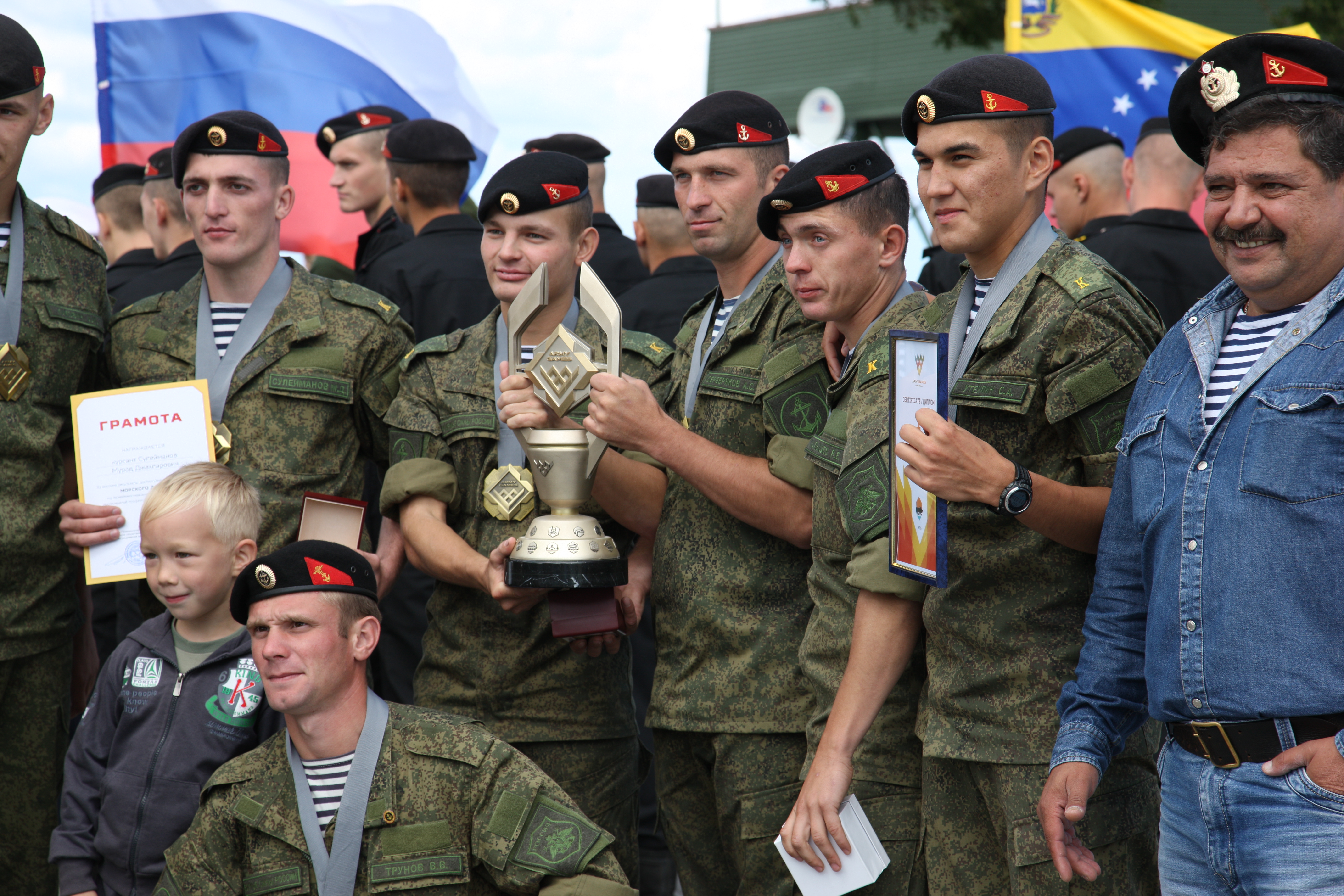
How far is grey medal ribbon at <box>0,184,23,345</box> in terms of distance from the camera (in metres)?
4.20

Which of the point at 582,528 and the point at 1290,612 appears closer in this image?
the point at 1290,612

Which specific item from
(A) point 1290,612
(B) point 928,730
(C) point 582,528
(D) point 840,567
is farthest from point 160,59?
(A) point 1290,612

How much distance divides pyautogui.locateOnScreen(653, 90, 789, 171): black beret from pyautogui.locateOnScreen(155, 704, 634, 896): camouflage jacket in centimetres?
196

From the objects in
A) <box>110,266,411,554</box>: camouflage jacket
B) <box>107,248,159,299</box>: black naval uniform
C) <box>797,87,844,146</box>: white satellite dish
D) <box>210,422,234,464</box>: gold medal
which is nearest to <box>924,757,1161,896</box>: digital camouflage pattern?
<box>110,266,411,554</box>: camouflage jacket

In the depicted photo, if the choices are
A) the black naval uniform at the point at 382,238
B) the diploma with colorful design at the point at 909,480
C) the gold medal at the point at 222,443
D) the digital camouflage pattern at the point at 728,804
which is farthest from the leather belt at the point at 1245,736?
the black naval uniform at the point at 382,238

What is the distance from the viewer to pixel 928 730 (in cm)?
299

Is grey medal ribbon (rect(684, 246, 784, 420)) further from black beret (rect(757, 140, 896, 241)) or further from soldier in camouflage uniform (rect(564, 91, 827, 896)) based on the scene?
black beret (rect(757, 140, 896, 241))

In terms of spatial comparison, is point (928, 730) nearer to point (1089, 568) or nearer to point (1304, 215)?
point (1089, 568)

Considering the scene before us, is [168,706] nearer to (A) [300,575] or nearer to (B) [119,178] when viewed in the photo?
(A) [300,575]

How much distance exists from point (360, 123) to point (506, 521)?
13.5 ft

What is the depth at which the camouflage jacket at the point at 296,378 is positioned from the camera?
166 inches

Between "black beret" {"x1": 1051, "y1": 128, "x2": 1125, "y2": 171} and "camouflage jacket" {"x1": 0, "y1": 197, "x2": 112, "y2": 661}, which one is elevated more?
"black beret" {"x1": 1051, "y1": 128, "x2": 1125, "y2": 171}

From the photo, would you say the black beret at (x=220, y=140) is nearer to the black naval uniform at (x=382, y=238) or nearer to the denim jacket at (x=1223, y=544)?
the black naval uniform at (x=382, y=238)

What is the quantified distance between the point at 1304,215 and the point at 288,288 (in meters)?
3.33
